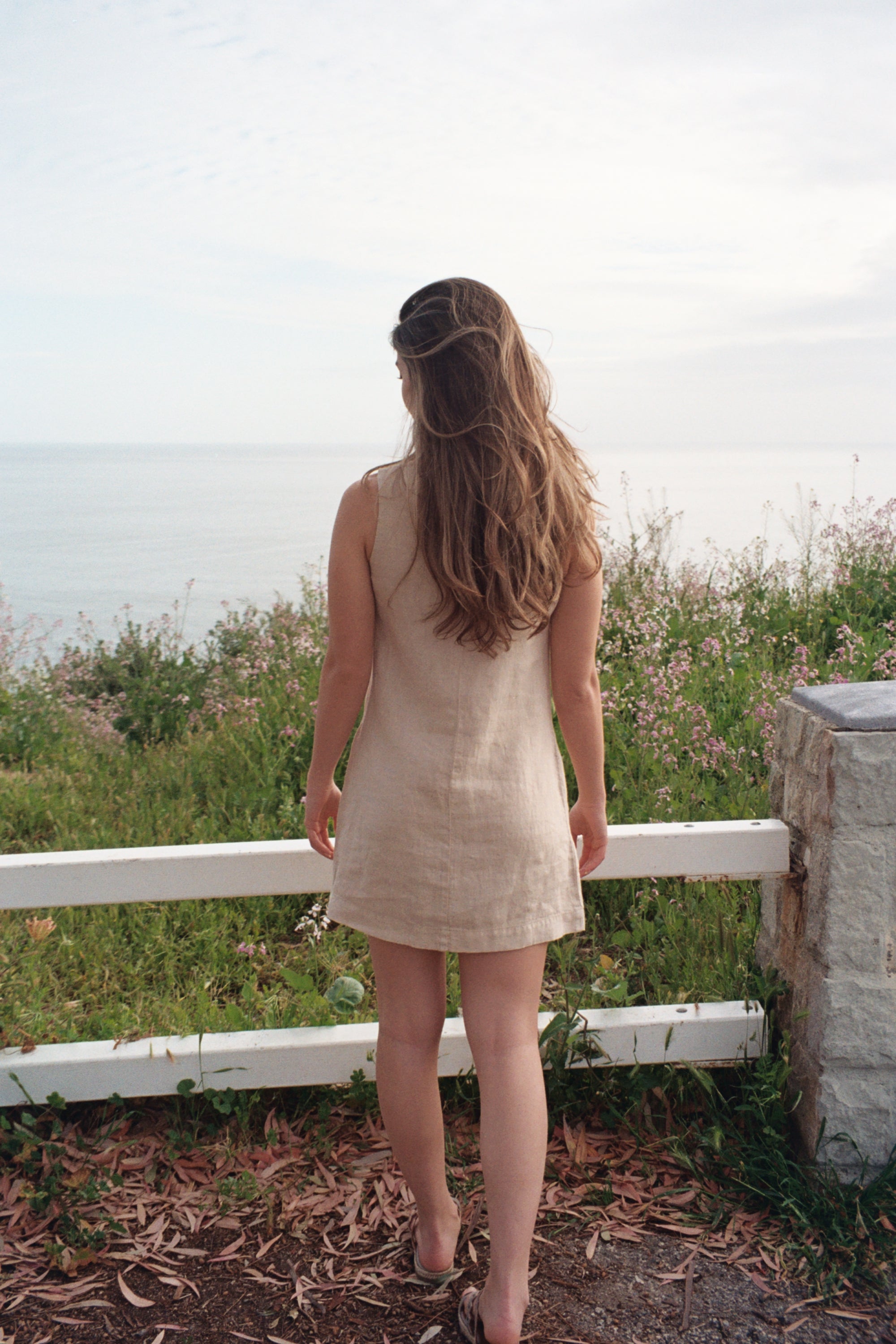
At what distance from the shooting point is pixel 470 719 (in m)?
1.84

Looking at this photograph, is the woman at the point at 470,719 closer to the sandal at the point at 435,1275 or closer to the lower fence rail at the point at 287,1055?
the sandal at the point at 435,1275

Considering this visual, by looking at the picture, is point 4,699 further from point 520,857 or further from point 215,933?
point 520,857

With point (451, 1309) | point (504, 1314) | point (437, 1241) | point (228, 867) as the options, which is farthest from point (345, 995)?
point (504, 1314)

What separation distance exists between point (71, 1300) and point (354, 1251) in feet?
2.07

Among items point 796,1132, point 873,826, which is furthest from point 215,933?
point 873,826

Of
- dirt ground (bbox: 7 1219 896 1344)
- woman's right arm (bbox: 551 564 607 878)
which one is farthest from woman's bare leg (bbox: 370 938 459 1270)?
woman's right arm (bbox: 551 564 607 878)

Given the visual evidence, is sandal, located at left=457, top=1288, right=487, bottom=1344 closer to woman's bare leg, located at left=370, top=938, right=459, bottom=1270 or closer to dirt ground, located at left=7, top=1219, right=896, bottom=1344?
dirt ground, located at left=7, top=1219, right=896, bottom=1344

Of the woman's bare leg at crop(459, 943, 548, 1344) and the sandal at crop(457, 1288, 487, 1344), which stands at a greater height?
the woman's bare leg at crop(459, 943, 548, 1344)

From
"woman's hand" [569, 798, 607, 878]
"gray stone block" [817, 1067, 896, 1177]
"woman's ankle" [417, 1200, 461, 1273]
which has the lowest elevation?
"woman's ankle" [417, 1200, 461, 1273]

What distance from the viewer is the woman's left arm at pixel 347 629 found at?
1777 millimetres

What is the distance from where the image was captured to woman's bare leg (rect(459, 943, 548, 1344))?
1880 millimetres

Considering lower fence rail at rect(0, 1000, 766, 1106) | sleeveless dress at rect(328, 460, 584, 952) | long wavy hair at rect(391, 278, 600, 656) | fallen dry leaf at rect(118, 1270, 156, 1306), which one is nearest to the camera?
long wavy hair at rect(391, 278, 600, 656)

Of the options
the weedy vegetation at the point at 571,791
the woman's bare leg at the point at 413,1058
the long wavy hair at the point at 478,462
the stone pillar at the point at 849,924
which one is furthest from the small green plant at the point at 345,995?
the long wavy hair at the point at 478,462

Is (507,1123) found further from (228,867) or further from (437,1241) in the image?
(228,867)
